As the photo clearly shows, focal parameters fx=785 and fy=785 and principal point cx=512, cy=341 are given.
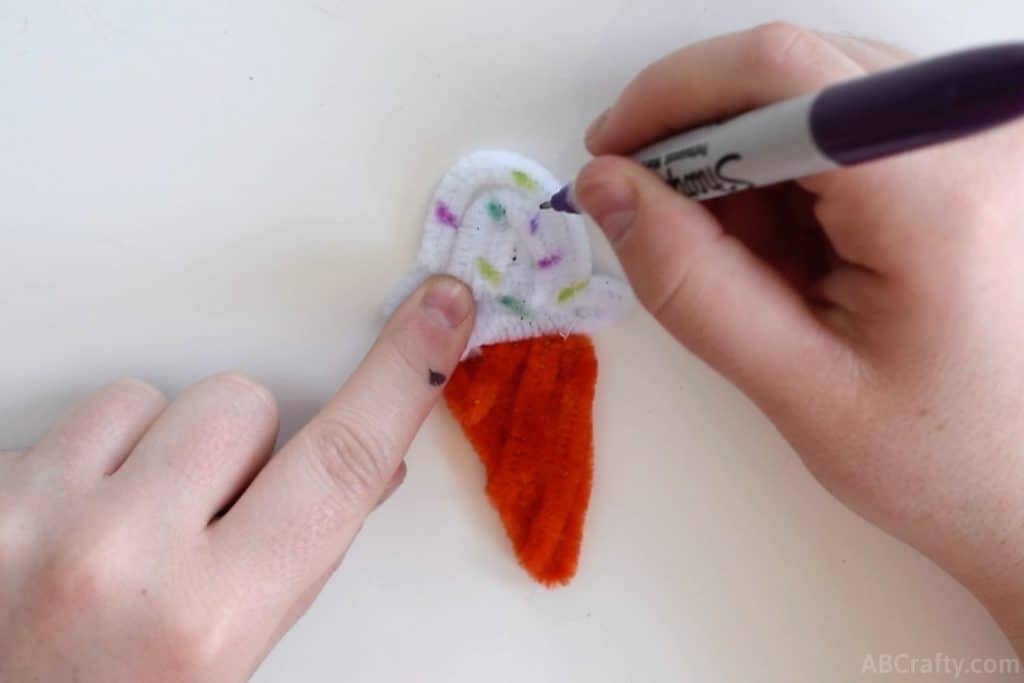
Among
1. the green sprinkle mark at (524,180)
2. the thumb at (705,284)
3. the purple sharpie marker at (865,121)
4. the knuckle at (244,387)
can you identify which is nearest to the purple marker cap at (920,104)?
the purple sharpie marker at (865,121)

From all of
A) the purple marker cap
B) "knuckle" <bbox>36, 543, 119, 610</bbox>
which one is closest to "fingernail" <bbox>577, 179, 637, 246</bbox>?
the purple marker cap

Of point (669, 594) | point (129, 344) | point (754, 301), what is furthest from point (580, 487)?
point (129, 344)

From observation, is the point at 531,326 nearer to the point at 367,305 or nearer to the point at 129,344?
the point at 367,305

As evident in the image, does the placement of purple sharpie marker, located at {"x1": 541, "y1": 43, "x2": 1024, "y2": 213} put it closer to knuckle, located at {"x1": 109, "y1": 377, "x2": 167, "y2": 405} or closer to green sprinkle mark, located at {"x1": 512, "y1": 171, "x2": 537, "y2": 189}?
green sprinkle mark, located at {"x1": 512, "y1": 171, "x2": 537, "y2": 189}

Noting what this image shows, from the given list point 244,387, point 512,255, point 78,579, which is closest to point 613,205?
point 512,255

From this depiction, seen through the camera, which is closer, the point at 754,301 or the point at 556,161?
the point at 754,301

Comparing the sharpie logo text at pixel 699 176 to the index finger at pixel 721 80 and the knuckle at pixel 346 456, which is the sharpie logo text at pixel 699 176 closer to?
the index finger at pixel 721 80
